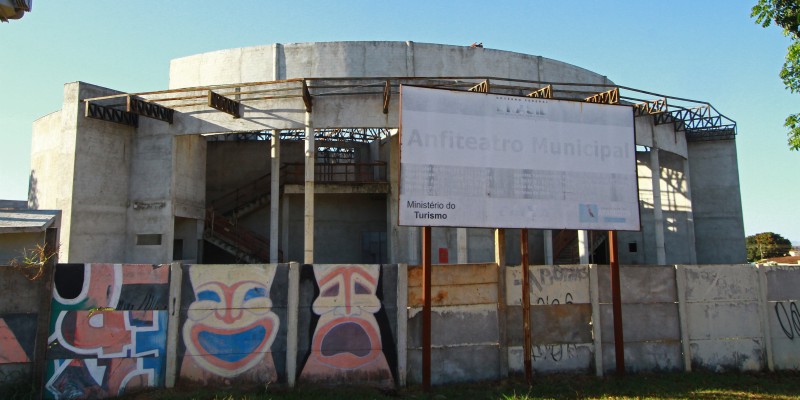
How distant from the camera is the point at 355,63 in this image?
84.1ft

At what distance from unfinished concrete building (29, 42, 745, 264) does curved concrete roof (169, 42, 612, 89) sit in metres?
0.08

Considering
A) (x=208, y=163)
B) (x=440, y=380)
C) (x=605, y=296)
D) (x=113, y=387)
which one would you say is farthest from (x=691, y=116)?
(x=113, y=387)

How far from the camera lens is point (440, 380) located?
8344mm

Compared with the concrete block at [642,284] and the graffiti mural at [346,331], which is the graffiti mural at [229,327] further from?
the concrete block at [642,284]

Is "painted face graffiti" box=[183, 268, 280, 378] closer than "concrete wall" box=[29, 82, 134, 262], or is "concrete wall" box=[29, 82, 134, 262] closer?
"painted face graffiti" box=[183, 268, 280, 378]

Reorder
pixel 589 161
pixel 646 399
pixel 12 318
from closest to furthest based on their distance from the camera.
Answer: pixel 12 318, pixel 646 399, pixel 589 161

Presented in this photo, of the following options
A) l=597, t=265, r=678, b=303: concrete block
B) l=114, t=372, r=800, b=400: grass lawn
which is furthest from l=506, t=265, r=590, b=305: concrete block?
l=114, t=372, r=800, b=400: grass lawn

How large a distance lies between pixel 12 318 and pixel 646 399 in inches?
384

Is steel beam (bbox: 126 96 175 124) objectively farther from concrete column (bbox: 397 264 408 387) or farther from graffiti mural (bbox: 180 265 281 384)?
concrete column (bbox: 397 264 408 387)

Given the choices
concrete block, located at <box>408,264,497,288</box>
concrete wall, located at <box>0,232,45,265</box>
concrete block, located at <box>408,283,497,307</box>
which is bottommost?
concrete block, located at <box>408,283,497,307</box>

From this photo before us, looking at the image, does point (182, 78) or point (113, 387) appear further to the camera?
point (182, 78)

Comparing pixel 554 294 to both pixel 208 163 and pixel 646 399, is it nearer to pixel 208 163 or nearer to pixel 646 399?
pixel 646 399

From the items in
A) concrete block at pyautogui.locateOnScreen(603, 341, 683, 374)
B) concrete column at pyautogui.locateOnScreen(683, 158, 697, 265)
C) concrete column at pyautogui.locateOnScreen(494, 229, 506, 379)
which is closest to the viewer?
concrete column at pyautogui.locateOnScreen(494, 229, 506, 379)

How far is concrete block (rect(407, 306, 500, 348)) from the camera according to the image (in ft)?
27.5
